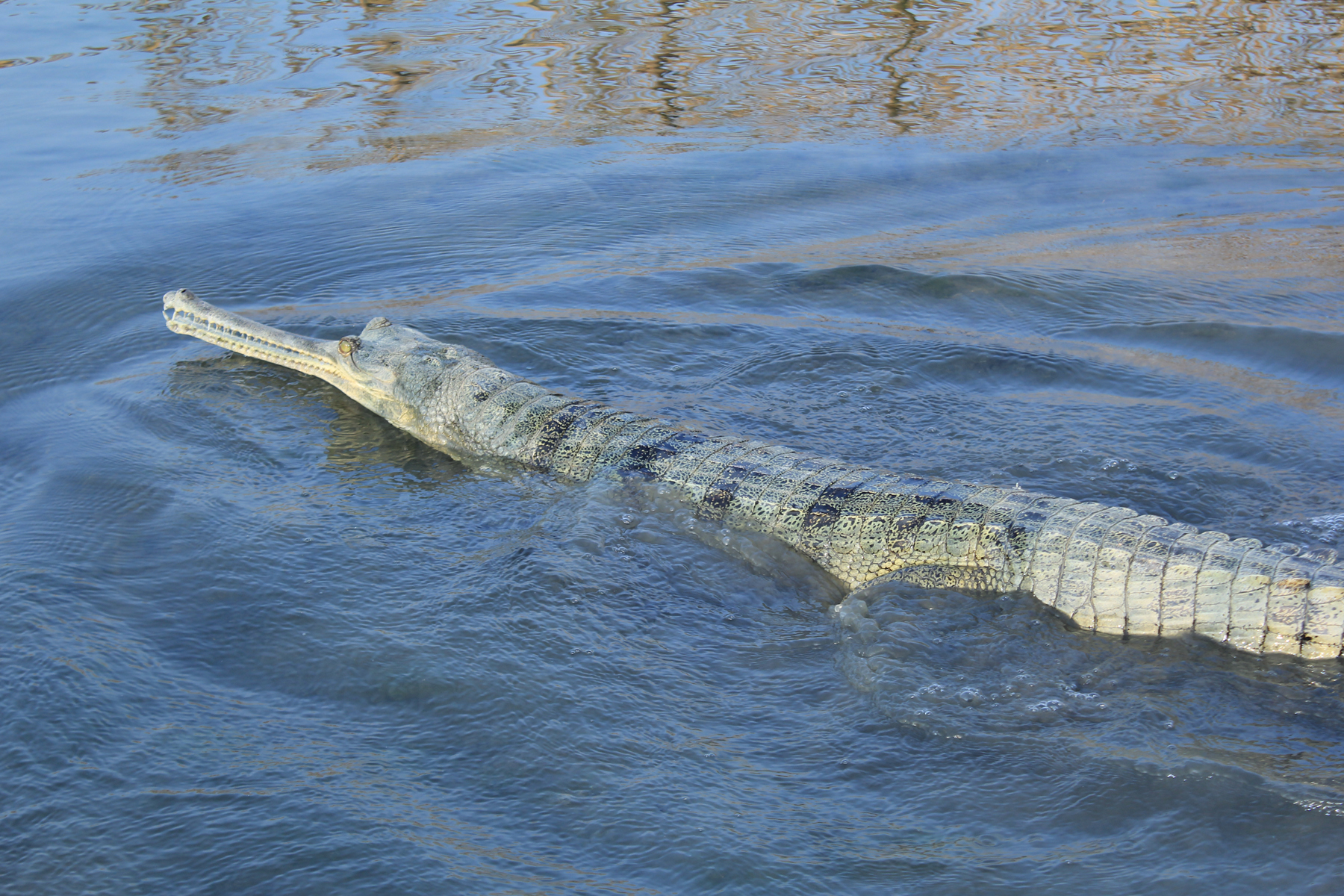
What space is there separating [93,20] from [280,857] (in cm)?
1240

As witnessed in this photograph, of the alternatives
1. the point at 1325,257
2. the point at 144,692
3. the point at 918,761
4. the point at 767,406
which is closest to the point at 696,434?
the point at 767,406

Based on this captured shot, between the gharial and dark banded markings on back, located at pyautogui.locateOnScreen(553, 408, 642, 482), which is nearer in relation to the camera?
the gharial

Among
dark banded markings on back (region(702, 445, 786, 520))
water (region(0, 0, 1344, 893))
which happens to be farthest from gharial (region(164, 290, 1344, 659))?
water (region(0, 0, 1344, 893))

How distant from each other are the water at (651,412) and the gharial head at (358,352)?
0.16 metres

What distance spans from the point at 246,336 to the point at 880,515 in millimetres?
3957

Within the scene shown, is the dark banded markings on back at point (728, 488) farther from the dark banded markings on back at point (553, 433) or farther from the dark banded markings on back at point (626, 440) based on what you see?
the dark banded markings on back at point (553, 433)

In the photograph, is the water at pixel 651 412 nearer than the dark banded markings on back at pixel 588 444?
Yes

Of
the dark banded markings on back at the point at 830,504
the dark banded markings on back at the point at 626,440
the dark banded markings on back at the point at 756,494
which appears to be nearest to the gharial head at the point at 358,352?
the dark banded markings on back at the point at 626,440

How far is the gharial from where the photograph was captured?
12.8 ft

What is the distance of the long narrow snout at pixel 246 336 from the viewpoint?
6316 millimetres

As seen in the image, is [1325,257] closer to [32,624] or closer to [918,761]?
[918,761]

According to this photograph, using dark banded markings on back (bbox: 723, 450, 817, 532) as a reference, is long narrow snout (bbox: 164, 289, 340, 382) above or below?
above

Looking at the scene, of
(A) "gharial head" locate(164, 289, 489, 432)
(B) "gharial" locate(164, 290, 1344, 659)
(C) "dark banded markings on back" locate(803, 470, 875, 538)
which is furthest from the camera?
(A) "gharial head" locate(164, 289, 489, 432)

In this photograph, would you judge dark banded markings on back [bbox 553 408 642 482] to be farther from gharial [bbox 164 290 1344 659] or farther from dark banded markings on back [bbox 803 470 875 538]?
dark banded markings on back [bbox 803 470 875 538]
